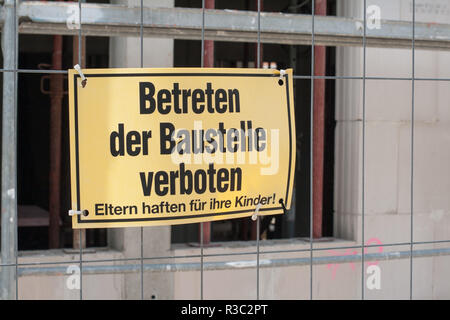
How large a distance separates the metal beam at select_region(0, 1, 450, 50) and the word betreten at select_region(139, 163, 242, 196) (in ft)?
3.38

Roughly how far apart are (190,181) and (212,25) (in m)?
1.15

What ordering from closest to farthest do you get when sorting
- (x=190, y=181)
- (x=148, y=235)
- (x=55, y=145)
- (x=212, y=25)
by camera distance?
(x=190, y=181)
(x=212, y=25)
(x=148, y=235)
(x=55, y=145)

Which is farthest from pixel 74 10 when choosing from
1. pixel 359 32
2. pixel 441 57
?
pixel 441 57

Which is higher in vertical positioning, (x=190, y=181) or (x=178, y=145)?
(x=178, y=145)

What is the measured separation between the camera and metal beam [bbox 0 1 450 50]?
411cm

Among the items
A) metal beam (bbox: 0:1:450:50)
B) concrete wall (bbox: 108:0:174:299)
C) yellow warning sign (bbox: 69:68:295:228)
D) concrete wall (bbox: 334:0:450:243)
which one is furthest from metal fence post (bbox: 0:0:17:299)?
concrete wall (bbox: 334:0:450:243)

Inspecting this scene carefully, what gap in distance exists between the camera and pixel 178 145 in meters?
3.59

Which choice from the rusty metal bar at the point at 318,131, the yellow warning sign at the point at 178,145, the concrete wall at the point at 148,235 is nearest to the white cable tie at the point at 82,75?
the yellow warning sign at the point at 178,145

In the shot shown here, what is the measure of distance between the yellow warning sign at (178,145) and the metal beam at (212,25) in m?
0.75

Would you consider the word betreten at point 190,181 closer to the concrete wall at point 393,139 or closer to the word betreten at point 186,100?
the word betreten at point 186,100

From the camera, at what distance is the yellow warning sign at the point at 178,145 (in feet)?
11.3

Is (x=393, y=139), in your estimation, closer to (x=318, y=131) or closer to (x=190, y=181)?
(x=318, y=131)

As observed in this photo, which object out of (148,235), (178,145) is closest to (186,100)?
(178,145)
